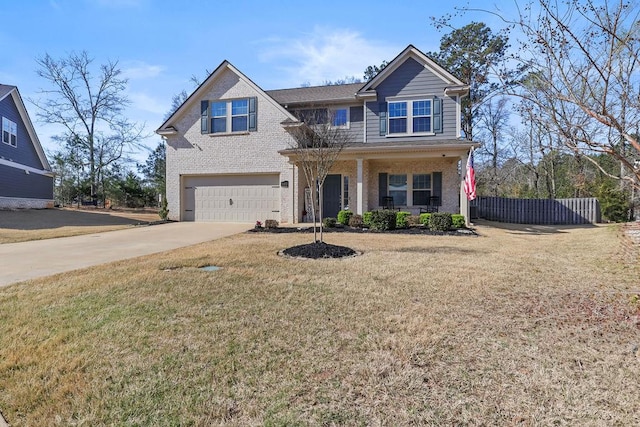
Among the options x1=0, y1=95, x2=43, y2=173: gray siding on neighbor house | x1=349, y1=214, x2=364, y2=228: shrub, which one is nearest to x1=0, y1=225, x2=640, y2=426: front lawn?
x1=349, y1=214, x2=364, y2=228: shrub

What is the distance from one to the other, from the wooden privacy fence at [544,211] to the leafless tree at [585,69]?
622 inches

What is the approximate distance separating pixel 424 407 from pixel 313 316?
5.82 feet

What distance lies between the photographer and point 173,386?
8.37 feet

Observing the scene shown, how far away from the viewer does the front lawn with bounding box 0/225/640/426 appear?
2299 millimetres

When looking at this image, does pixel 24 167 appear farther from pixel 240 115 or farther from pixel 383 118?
pixel 383 118

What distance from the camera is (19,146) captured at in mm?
22016

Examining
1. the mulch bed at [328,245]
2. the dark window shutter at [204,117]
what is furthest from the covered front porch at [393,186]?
the dark window shutter at [204,117]

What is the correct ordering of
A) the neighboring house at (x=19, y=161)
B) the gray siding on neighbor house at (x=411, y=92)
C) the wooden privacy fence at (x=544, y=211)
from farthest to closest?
the neighboring house at (x=19, y=161) < the wooden privacy fence at (x=544, y=211) < the gray siding on neighbor house at (x=411, y=92)

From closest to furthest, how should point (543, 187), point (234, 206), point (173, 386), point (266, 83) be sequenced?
point (173, 386) → point (234, 206) → point (266, 83) → point (543, 187)

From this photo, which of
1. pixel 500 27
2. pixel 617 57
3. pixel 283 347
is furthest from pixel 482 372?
pixel 500 27

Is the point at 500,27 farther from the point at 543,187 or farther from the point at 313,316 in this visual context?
the point at 543,187

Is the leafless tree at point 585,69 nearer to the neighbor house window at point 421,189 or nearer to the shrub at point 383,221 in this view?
the shrub at point 383,221

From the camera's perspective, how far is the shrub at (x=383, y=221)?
488 inches

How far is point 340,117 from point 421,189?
5223mm
